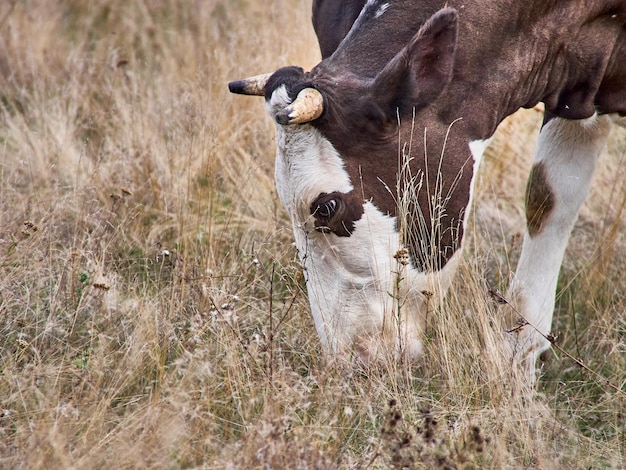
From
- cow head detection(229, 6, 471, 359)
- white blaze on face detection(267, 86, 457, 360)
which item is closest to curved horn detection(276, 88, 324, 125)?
cow head detection(229, 6, 471, 359)

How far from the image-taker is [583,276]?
5445 mm

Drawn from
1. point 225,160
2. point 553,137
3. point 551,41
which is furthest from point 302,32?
point 551,41

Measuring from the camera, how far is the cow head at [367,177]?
3.84m

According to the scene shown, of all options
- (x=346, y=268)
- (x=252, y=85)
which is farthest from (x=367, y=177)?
(x=252, y=85)

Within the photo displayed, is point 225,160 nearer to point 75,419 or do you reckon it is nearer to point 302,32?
point 302,32

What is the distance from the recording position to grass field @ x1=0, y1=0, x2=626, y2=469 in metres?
3.54

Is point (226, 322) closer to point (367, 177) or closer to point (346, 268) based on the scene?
point (346, 268)

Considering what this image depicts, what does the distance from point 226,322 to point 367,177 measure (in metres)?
0.88

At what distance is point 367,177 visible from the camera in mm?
3998

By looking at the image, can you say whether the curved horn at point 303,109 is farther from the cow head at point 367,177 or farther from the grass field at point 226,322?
the grass field at point 226,322

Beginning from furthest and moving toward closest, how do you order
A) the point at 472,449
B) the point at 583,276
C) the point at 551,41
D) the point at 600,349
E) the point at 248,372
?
1. the point at 583,276
2. the point at 600,349
3. the point at 551,41
4. the point at 248,372
5. the point at 472,449

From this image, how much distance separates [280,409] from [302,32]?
4.30 m

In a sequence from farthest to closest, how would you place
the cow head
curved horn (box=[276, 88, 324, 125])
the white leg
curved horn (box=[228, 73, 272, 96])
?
the white leg, curved horn (box=[228, 73, 272, 96]), the cow head, curved horn (box=[276, 88, 324, 125])

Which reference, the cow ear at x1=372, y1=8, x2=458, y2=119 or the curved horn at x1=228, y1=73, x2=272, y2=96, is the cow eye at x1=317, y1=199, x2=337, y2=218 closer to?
the cow ear at x1=372, y1=8, x2=458, y2=119
